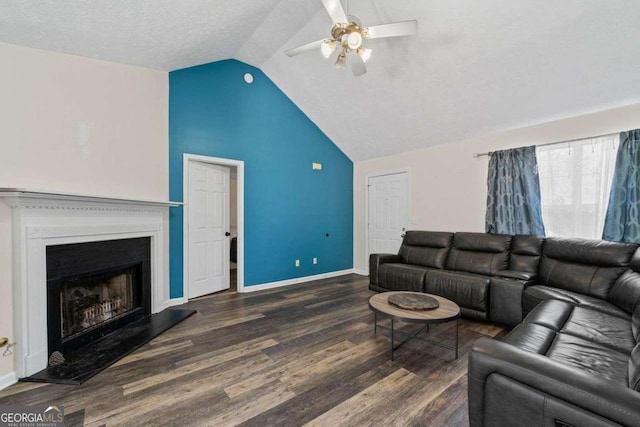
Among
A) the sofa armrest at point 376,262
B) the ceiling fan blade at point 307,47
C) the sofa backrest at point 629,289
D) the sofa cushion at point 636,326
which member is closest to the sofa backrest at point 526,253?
the sofa backrest at point 629,289

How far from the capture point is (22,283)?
1956 mm

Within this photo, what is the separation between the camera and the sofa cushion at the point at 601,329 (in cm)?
168

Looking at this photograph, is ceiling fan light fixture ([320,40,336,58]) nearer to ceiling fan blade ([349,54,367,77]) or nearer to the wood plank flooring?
ceiling fan blade ([349,54,367,77])

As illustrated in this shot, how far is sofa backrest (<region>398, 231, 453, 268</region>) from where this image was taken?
12.8 feet

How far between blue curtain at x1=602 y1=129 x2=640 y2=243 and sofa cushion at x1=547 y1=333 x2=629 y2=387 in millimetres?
1797

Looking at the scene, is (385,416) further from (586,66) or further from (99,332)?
(586,66)

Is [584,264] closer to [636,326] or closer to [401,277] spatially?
[636,326]

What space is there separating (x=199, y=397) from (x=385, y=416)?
1.20 metres

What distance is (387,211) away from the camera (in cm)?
507

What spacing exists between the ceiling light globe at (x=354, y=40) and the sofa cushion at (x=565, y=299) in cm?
290

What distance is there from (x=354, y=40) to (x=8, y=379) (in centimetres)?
366

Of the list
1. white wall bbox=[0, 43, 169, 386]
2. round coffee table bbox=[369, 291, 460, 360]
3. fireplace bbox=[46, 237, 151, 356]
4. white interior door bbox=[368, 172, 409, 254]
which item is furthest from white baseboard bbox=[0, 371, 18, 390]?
white interior door bbox=[368, 172, 409, 254]

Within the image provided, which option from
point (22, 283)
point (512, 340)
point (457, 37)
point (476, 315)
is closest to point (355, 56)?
point (457, 37)

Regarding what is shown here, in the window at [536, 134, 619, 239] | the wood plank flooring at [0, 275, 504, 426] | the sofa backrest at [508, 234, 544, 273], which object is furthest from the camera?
the sofa backrest at [508, 234, 544, 273]
